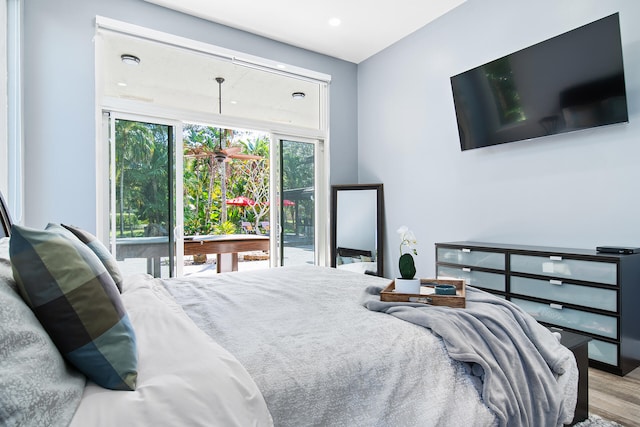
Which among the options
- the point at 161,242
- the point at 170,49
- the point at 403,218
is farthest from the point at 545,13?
the point at 161,242

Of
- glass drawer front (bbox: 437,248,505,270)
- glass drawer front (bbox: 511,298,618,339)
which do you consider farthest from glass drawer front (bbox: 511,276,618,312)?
glass drawer front (bbox: 437,248,505,270)

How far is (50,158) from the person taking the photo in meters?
3.06

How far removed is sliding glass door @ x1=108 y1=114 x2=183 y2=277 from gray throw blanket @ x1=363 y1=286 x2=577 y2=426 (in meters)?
2.86

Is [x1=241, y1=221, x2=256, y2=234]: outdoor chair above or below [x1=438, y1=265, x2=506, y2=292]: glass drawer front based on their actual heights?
above

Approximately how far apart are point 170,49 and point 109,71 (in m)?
0.63

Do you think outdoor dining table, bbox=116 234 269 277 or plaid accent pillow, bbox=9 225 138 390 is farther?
outdoor dining table, bbox=116 234 269 277

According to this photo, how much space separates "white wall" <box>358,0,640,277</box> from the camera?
102 inches

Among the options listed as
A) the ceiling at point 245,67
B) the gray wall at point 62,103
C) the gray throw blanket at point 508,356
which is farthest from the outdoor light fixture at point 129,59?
the gray throw blanket at point 508,356

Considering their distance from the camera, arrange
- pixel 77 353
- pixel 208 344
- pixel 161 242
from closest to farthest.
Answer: pixel 77 353, pixel 208 344, pixel 161 242

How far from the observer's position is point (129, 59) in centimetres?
355

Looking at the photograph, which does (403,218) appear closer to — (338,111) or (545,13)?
(338,111)

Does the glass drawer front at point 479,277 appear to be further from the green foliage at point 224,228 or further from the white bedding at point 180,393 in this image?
the green foliage at point 224,228

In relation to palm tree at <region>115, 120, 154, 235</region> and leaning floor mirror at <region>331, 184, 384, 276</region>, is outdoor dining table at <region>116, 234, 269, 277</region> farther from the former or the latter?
leaning floor mirror at <region>331, 184, 384, 276</region>

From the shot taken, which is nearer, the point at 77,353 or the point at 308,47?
the point at 77,353
